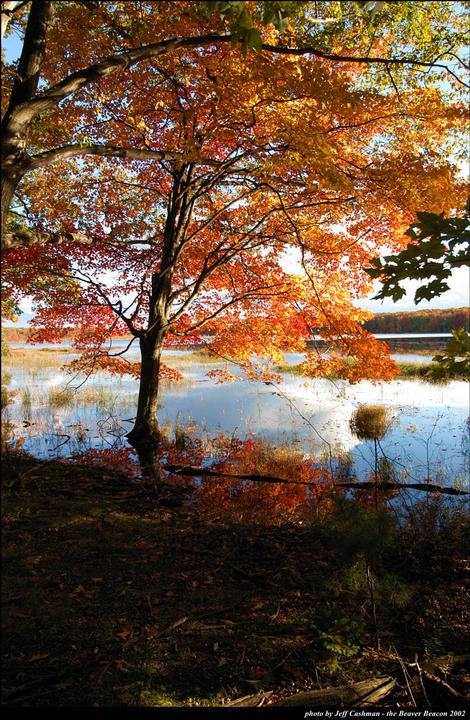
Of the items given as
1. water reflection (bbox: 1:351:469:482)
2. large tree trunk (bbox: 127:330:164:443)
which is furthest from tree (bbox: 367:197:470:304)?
large tree trunk (bbox: 127:330:164:443)

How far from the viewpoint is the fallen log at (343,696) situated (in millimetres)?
2090

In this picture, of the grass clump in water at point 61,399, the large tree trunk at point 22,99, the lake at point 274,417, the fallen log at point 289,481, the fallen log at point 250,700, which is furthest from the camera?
the grass clump in water at point 61,399

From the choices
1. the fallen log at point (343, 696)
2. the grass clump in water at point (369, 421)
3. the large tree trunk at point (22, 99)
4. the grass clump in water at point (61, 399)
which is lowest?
the grass clump in water at point (369, 421)

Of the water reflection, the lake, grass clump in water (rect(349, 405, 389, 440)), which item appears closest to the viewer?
the lake

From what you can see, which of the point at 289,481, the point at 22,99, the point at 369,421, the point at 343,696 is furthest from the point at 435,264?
the point at 369,421

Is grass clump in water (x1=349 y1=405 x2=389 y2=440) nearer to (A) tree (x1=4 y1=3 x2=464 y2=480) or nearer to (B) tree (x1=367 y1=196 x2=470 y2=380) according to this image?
(A) tree (x1=4 y1=3 x2=464 y2=480)

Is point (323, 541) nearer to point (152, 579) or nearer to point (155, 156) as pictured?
point (152, 579)

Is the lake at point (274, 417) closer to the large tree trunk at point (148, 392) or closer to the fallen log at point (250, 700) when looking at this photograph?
the large tree trunk at point (148, 392)

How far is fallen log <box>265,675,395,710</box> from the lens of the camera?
2.09m

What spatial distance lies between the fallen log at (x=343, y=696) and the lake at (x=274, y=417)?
11.9 ft

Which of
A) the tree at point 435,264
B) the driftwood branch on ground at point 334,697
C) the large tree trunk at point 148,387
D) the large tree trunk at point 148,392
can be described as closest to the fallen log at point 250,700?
the driftwood branch on ground at point 334,697

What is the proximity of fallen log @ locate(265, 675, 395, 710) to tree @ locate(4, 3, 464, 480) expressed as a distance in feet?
15.6

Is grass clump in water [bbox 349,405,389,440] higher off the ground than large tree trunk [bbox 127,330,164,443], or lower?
lower

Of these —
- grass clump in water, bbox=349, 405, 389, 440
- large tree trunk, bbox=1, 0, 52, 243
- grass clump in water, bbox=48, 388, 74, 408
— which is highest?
large tree trunk, bbox=1, 0, 52, 243
